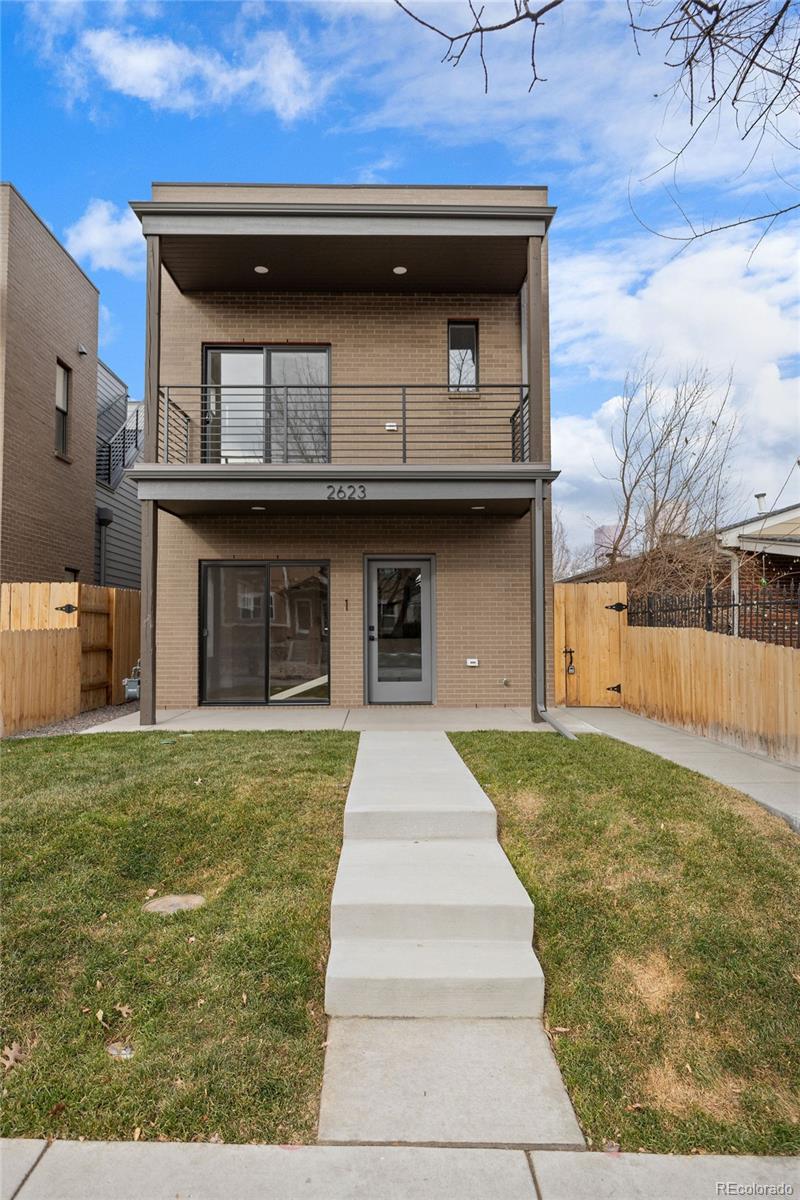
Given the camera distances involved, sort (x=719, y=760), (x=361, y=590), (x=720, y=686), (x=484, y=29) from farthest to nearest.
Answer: (x=361, y=590) < (x=720, y=686) < (x=719, y=760) < (x=484, y=29)

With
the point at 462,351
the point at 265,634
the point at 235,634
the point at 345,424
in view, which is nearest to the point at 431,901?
the point at 265,634

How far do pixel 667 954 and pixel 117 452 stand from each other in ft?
60.5

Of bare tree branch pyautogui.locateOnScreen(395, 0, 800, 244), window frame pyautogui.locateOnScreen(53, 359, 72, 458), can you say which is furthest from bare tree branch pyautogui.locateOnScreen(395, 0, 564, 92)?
window frame pyautogui.locateOnScreen(53, 359, 72, 458)

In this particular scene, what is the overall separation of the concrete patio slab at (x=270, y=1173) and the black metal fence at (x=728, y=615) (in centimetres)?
570

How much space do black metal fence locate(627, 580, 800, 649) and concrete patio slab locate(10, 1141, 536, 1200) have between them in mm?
5697

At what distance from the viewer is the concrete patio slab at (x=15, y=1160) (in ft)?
7.81

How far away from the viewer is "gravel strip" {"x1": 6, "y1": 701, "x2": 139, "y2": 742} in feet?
30.3

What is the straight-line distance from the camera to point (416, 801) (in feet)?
17.0

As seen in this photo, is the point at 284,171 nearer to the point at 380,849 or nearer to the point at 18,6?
the point at 18,6

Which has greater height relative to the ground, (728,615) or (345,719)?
(728,615)

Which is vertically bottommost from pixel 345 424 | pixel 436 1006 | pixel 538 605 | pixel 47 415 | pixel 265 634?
pixel 436 1006

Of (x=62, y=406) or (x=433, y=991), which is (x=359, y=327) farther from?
(x=433, y=991)

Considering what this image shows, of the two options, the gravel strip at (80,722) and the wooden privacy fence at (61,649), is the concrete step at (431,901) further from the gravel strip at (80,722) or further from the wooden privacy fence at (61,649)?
the wooden privacy fence at (61,649)

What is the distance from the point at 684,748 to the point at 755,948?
4.26m
